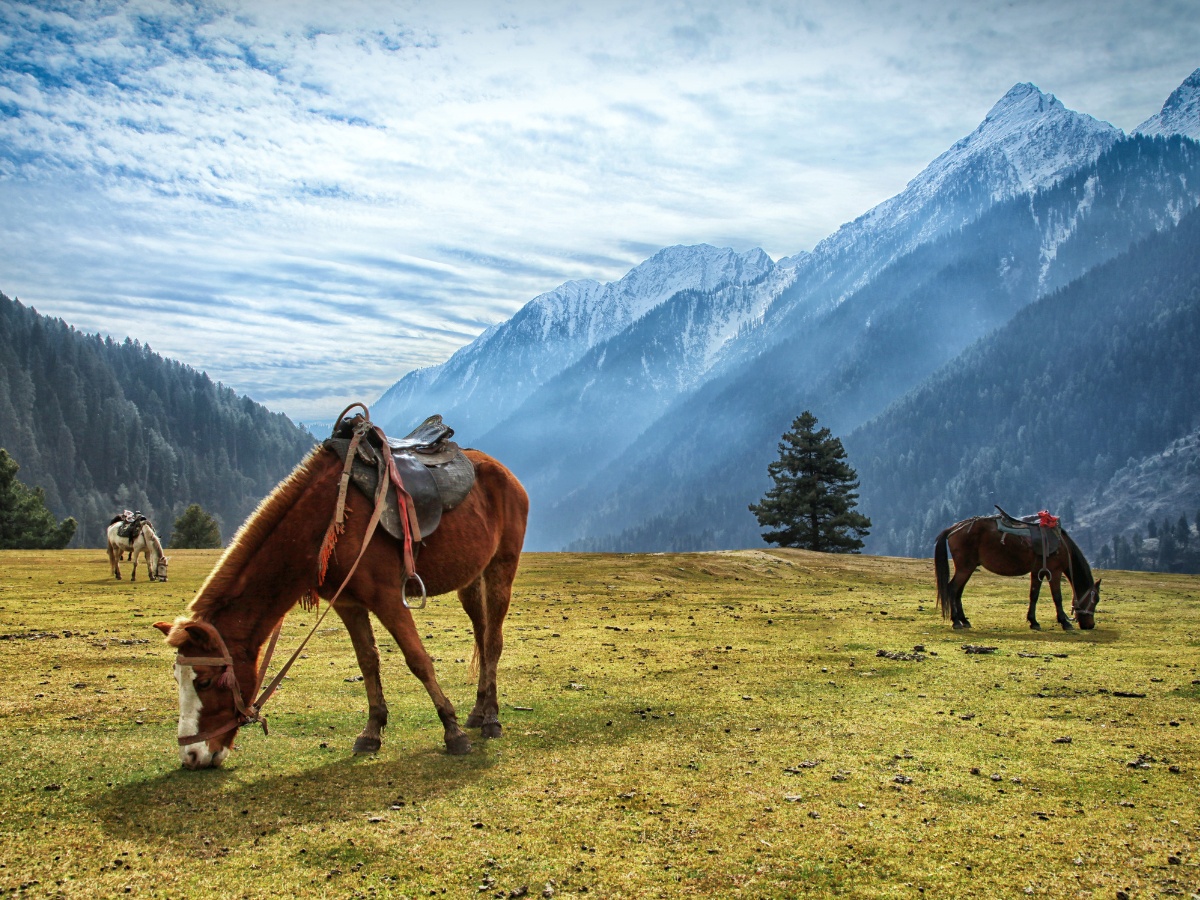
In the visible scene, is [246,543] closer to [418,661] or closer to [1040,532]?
[418,661]

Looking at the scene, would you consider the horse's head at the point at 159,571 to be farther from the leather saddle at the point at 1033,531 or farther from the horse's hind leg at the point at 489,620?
the leather saddle at the point at 1033,531

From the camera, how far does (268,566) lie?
7.50 meters

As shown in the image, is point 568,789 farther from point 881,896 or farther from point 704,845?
point 881,896

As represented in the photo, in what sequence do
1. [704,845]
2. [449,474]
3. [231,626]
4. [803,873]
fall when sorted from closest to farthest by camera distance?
[803,873] < [704,845] < [231,626] < [449,474]

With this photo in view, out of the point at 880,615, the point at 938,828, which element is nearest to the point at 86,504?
the point at 880,615

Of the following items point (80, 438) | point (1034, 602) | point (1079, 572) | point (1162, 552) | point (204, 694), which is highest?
point (80, 438)

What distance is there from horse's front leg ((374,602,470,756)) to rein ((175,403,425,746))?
0.21 metres

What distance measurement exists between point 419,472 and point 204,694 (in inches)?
115

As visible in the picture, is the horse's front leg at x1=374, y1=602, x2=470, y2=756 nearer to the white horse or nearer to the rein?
the rein

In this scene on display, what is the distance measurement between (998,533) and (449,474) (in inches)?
638

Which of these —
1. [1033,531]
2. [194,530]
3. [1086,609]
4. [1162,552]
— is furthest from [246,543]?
[1162,552]

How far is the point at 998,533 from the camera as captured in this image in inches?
790

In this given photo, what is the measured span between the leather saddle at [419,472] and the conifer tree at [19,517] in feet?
213

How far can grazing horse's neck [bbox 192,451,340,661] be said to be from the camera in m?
7.29
